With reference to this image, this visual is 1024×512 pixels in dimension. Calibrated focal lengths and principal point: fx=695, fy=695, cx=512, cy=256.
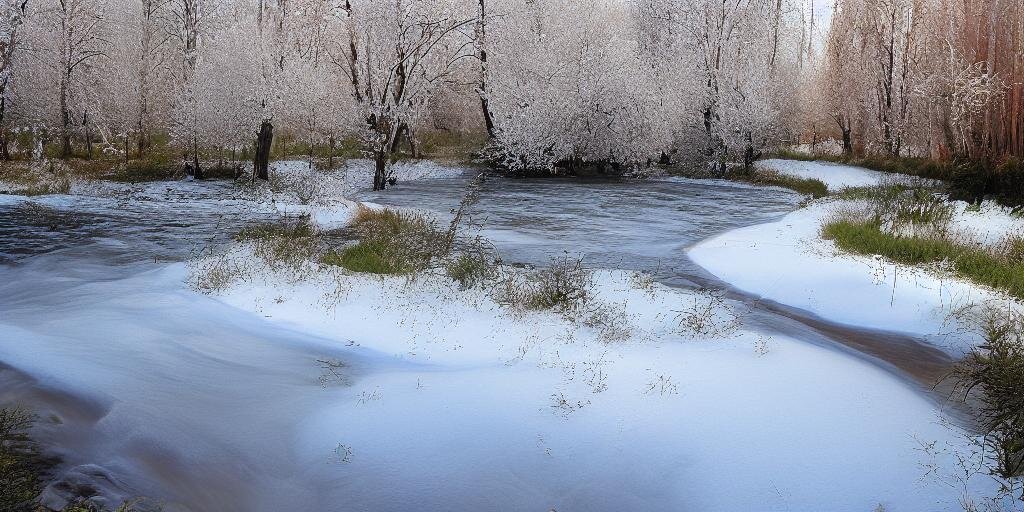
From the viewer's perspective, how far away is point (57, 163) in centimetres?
2509

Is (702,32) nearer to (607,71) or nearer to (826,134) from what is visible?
(607,71)

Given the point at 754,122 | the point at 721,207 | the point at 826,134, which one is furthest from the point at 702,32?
the point at 826,134

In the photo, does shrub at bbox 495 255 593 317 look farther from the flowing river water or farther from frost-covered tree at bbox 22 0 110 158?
frost-covered tree at bbox 22 0 110 158

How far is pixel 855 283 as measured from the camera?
999cm

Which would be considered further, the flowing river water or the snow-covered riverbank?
the snow-covered riverbank

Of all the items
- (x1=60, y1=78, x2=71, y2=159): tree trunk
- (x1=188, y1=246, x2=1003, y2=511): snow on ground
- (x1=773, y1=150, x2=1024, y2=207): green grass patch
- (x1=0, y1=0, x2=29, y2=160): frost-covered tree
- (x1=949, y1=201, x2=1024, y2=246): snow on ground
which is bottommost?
(x1=188, y1=246, x2=1003, y2=511): snow on ground

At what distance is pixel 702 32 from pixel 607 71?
6.07 m

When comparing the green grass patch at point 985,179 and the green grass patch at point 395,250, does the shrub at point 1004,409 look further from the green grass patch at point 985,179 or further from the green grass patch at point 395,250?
the green grass patch at point 985,179

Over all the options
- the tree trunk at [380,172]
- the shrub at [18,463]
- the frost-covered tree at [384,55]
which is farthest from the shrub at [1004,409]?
the tree trunk at [380,172]

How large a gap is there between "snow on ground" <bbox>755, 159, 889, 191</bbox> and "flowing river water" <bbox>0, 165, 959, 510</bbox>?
32.3 ft

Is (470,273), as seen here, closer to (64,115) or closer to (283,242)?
(283,242)

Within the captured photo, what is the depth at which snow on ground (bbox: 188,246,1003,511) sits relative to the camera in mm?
4949

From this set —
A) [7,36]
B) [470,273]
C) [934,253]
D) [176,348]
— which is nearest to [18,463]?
[176,348]

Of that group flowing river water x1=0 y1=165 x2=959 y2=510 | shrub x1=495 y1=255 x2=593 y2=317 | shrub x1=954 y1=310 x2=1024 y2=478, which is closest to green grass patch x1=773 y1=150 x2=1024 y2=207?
flowing river water x1=0 y1=165 x2=959 y2=510
